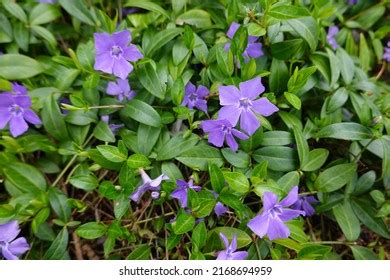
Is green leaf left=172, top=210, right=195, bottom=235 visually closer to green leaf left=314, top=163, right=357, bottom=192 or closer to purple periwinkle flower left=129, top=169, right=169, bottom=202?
purple periwinkle flower left=129, top=169, right=169, bottom=202

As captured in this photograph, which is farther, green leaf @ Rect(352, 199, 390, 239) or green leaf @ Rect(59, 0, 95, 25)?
green leaf @ Rect(59, 0, 95, 25)

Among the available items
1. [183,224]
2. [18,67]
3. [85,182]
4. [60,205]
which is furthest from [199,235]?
[18,67]

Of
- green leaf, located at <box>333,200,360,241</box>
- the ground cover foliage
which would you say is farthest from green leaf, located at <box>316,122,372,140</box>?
green leaf, located at <box>333,200,360,241</box>

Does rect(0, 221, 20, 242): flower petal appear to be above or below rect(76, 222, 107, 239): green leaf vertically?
below

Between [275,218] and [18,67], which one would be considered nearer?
[275,218]

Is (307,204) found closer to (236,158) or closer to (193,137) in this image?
(236,158)
